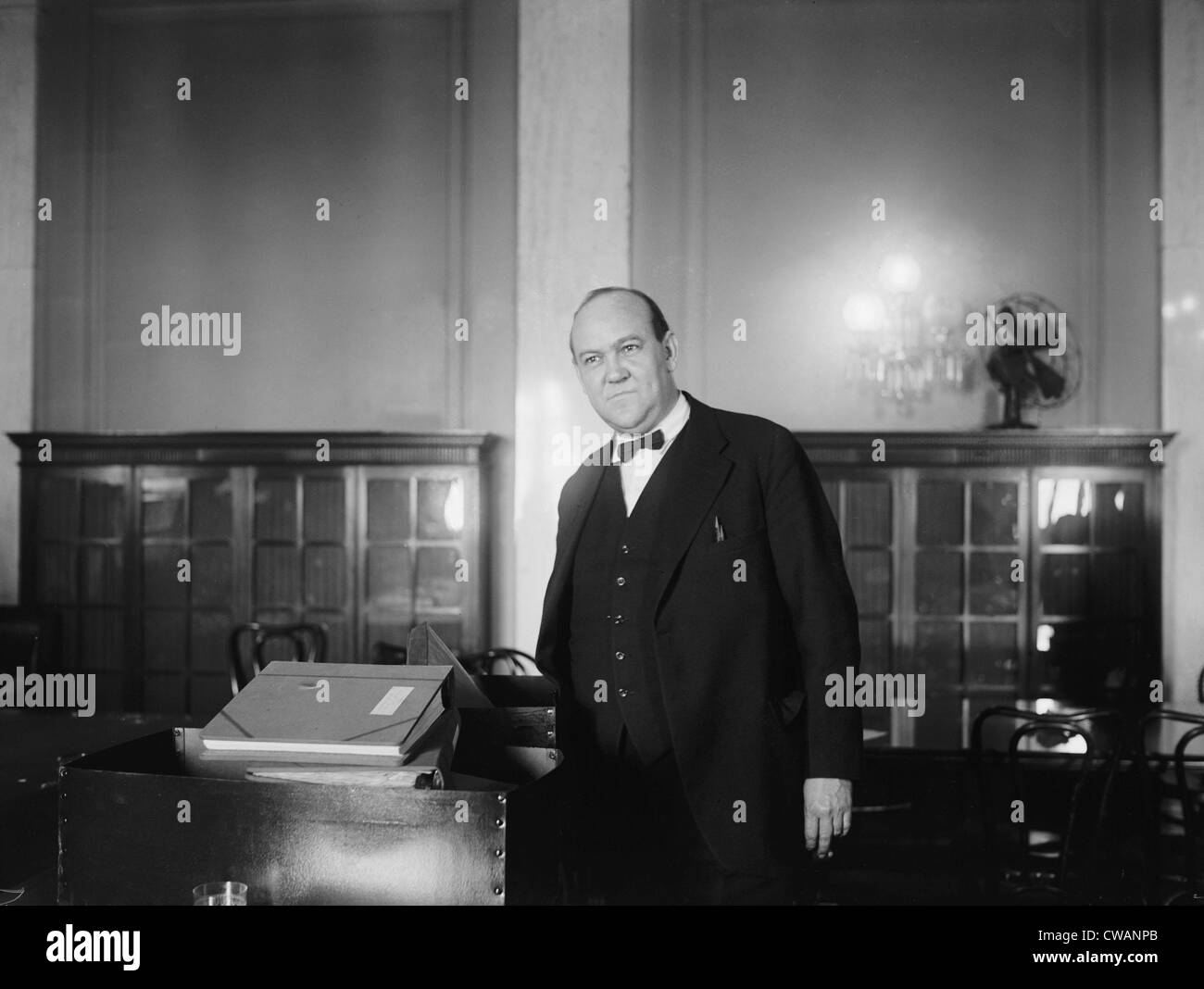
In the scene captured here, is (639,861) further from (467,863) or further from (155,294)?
(155,294)

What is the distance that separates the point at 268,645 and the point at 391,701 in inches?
184

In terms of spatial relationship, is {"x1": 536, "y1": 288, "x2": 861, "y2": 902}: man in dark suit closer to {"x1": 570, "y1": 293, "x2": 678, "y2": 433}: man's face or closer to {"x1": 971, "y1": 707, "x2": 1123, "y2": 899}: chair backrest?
{"x1": 570, "y1": 293, "x2": 678, "y2": 433}: man's face

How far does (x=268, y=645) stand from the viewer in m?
5.54

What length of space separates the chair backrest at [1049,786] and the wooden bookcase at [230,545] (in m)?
2.73

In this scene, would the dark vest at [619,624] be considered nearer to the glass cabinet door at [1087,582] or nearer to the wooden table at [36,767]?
the wooden table at [36,767]

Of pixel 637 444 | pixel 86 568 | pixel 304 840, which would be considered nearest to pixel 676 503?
pixel 637 444

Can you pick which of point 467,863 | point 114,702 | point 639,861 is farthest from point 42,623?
point 467,863

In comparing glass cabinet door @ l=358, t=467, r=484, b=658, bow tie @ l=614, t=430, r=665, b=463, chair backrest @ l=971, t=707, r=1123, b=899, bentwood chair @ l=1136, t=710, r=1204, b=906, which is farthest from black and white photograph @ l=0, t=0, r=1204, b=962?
bow tie @ l=614, t=430, r=665, b=463

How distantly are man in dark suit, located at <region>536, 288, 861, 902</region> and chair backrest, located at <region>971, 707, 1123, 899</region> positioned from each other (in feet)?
4.62

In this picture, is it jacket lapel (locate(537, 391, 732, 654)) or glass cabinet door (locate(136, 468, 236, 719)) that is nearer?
jacket lapel (locate(537, 391, 732, 654))

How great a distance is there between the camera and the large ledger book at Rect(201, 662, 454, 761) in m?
1.11

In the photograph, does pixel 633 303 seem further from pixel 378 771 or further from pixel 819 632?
pixel 378 771

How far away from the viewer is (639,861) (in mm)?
1838
